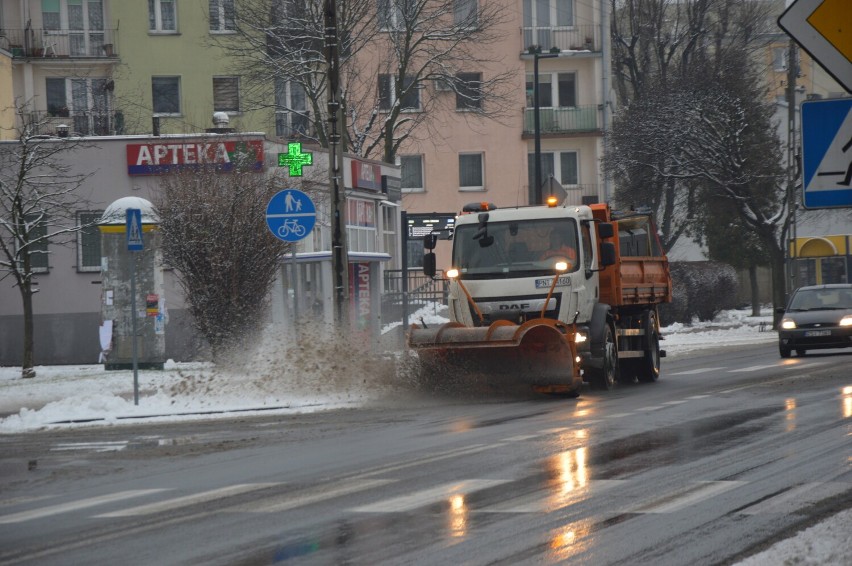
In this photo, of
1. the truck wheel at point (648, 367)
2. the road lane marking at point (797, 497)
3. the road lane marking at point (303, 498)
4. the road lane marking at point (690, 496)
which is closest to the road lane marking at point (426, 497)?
the road lane marking at point (303, 498)

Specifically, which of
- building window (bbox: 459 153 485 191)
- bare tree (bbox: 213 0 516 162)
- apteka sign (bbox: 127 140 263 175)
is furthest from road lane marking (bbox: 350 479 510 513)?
building window (bbox: 459 153 485 191)

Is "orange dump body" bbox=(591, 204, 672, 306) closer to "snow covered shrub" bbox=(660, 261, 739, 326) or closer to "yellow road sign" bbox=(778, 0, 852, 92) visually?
"yellow road sign" bbox=(778, 0, 852, 92)

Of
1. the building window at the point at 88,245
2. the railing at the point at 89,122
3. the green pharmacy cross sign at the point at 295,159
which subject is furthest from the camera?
the railing at the point at 89,122

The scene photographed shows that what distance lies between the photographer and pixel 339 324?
2277 cm

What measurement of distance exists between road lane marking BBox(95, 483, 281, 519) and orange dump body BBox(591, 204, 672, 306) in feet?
38.1

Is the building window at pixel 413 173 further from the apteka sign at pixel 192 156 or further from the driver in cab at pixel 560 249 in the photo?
the driver in cab at pixel 560 249

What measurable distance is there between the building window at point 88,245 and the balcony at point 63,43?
21.4 m

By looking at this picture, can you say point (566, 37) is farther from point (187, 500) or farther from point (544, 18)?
point (187, 500)

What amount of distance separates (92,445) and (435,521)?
7.32 meters

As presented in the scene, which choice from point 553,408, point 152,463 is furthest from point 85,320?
point 152,463

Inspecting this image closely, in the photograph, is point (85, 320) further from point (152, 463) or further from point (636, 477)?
point (636, 477)

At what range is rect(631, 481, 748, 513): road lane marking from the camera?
929cm

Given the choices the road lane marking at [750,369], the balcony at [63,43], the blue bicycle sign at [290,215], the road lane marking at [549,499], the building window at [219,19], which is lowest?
the road lane marking at [750,369]

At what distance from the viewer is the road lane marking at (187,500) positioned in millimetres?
9852
